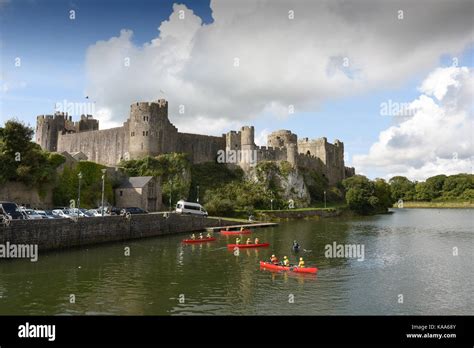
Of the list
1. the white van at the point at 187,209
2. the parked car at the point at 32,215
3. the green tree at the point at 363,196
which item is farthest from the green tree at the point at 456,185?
the parked car at the point at 32,215

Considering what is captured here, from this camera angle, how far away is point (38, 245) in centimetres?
3278

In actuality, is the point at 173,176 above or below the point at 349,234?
above

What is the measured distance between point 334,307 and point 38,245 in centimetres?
2473

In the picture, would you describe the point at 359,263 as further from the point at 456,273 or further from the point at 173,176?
the point at 173,176

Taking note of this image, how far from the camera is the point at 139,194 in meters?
56.5

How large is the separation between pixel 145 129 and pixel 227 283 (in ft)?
167

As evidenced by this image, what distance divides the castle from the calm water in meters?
36.1

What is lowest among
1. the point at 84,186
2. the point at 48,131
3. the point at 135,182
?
the point at 84,186

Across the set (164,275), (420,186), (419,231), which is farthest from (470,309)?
(420,186)

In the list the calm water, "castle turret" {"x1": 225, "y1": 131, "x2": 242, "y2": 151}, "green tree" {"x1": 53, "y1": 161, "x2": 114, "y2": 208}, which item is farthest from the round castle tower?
the calm water

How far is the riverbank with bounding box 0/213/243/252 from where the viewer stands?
103ft

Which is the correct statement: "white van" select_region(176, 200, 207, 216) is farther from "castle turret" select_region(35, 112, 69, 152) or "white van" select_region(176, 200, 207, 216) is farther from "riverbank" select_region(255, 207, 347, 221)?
"castle turret" select_region(35, 112, 69, 152)

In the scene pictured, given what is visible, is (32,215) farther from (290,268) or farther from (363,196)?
(363,196)

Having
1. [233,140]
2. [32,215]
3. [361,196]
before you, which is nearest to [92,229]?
[32,215]
